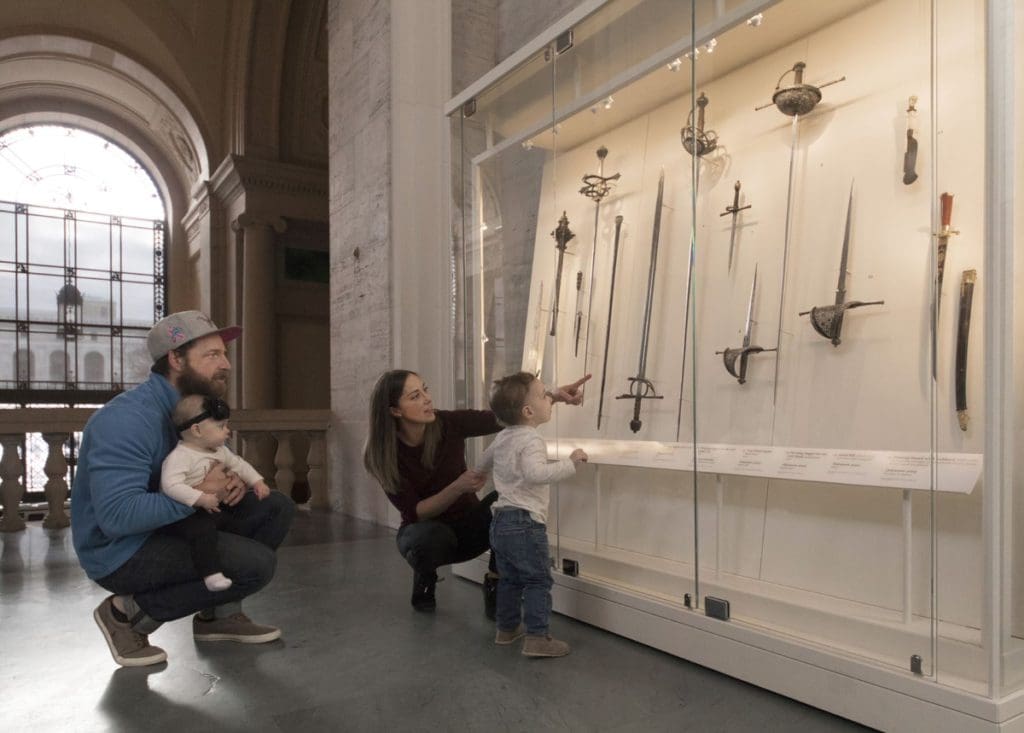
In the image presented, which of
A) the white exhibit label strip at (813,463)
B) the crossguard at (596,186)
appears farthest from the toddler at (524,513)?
the crossguard at (596,186)

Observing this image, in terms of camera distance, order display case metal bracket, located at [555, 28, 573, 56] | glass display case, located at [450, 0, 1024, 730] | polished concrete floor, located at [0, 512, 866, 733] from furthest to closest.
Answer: display case metal bracket, located at [555, 28, 573, 56]
polished concrete floor, located at [0, 512, 866, 733]
glass display case, located at [450, 0, 1024, 730]

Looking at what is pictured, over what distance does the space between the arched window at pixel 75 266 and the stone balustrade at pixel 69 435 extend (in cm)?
873

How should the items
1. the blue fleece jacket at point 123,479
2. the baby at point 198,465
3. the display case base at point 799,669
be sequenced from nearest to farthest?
the display case base at point 799,669, the blue fleece jacket at point 123,479, the baby at point 198,465

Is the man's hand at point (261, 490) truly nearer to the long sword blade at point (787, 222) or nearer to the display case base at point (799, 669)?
the display case base at point (799, 669)

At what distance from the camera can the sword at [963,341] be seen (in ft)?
7.69

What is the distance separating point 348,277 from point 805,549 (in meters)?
5.17

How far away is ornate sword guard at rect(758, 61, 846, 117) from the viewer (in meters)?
3.09

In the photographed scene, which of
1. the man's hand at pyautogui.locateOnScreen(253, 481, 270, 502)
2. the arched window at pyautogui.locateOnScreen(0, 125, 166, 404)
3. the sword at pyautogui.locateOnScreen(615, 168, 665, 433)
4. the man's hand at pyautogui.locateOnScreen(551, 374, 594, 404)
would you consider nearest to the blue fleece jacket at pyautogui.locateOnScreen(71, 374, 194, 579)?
the man's hand at pyautogui.locateOnScreen(253, 481, 270, 502)

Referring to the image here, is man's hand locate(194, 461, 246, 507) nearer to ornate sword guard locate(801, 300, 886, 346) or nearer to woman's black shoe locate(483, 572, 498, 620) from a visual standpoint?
woman's black shoe locate(483, 572, 498, 620)

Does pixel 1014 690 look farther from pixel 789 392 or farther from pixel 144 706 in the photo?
pixel 144 706

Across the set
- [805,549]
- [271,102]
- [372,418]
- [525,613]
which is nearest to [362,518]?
[372,418]

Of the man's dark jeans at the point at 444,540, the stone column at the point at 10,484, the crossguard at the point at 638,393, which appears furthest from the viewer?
the stone column at the point at 10,484

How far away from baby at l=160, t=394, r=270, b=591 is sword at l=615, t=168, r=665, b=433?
5.95ft

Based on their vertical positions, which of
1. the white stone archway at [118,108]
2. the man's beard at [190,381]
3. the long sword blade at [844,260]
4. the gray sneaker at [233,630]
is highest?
the white stone archway at [118,108]
